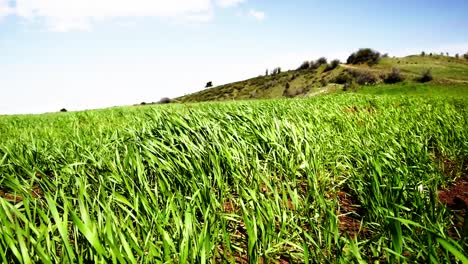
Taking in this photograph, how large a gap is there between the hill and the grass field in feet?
94.1

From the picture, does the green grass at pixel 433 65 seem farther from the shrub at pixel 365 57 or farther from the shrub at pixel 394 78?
the shrub at pixel 394 78

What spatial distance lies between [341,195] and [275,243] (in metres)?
1.46

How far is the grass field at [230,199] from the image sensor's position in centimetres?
165

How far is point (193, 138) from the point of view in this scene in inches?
142

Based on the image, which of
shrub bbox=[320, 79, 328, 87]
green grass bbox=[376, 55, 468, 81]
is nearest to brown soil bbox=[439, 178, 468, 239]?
green grass bbox=[376, 55, 468, 81]

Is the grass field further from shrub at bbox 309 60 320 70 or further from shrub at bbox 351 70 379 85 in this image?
shrub at bbox 309 60 320 70

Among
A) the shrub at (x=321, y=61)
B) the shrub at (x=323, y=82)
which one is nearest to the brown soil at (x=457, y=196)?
the shrub at (x=323, y=82)

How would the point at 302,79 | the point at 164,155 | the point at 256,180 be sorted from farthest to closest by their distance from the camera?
the point at 302,79
the point at 164,155
the point at 256,180

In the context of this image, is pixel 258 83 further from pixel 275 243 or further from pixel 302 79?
pixel 275 243

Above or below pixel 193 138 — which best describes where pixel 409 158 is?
below

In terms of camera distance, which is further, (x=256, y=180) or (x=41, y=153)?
(x=41, y=153)

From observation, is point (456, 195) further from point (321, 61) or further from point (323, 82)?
point (321, 61)

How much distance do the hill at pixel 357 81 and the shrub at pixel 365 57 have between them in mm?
1260

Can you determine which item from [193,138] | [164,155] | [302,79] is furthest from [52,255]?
[302,79]
